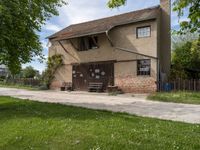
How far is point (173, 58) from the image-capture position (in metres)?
28.9

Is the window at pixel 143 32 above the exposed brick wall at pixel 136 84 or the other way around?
above

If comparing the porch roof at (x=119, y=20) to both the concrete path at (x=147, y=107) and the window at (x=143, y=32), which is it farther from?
the concrete path at (x=147, y=107)

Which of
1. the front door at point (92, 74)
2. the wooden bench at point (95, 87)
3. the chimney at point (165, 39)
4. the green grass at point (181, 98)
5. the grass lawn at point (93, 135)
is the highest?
the chimney at point (165, 39)

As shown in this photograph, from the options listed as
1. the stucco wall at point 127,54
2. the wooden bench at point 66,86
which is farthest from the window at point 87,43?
the wooden bench at point 66,86

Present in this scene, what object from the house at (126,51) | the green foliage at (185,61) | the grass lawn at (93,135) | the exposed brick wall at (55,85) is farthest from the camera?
the exposed brick wall at (55,85)

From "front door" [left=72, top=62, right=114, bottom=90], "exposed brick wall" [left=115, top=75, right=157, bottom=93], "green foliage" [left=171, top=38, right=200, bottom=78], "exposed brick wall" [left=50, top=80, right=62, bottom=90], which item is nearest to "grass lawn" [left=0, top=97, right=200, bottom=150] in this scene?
"exposed brick wall" [left=115, top=75, right=157, bottom=93]

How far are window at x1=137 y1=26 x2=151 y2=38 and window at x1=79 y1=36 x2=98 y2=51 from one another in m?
5.15

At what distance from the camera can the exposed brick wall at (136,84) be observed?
25000 mm

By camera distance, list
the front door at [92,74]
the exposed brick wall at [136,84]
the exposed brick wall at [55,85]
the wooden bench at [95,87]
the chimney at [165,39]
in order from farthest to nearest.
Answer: the exposed brick wall at [55,85] → the wooden bench at [95,87] → the front door at [92,74] → the chimney at [165,39] → the exposed brick wall at [136,84]

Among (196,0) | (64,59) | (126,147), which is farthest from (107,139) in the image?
(64,59)

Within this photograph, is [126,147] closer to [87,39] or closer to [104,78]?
[104,78]

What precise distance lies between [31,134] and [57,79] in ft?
86.7

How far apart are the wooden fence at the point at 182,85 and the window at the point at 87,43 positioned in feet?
29.8

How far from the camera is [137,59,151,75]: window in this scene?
2545 cm
